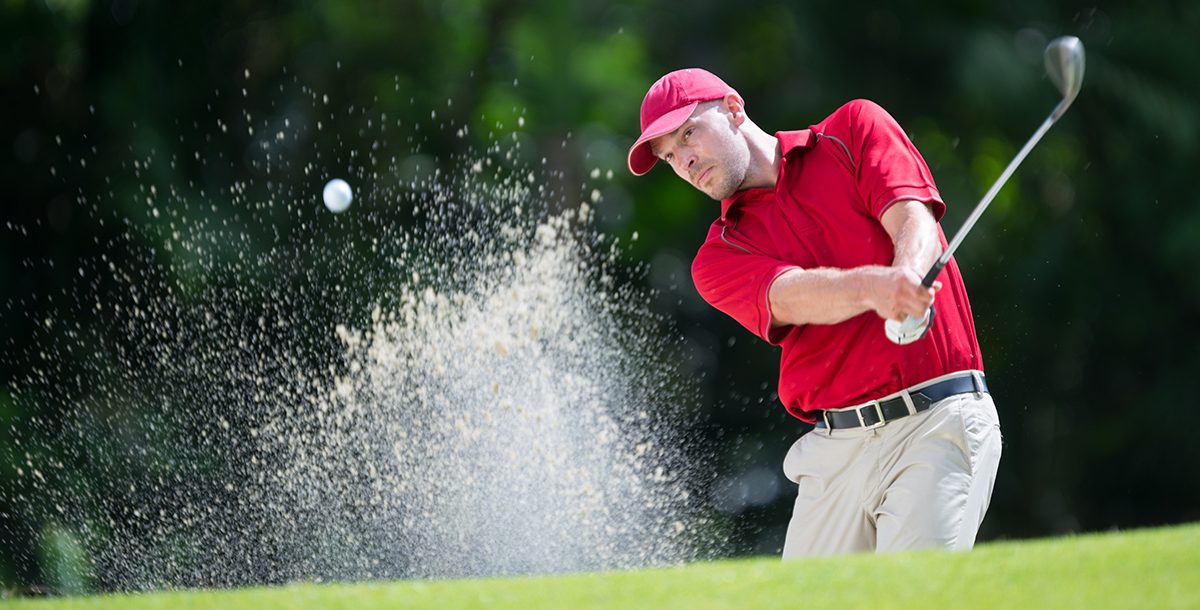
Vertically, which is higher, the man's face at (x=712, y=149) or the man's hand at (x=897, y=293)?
the man's face at (x=712, y=149)

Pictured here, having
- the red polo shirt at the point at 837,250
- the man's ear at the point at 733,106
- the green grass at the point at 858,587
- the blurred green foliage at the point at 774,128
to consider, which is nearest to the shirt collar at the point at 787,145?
the red polo shirt at the point at 837,250

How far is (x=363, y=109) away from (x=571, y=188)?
1746mm

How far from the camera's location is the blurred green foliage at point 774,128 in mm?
10070

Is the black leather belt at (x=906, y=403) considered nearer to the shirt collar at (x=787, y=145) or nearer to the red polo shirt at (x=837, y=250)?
the red polo shirt at (x=837, y=250)

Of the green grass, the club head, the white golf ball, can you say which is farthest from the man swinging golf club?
the white golf ball

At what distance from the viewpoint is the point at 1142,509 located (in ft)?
38.4

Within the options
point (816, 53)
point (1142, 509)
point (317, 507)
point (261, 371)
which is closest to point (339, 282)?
point (261, 371)

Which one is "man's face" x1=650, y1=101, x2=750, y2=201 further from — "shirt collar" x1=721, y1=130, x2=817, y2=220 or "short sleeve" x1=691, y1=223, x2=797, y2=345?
"short sleeve" x1=691, y1=223, x2=797, y2=345

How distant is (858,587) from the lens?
2484mm

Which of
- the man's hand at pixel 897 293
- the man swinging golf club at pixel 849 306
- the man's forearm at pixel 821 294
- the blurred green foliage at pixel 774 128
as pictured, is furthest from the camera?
the blurred green foliage at pixel 774 128

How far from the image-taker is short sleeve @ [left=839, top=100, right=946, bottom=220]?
323cm

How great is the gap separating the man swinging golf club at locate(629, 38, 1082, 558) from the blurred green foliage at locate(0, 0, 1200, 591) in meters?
6.82

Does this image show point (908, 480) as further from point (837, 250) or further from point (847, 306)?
point (837, 250)

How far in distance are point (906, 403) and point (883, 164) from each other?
0.55 metres
